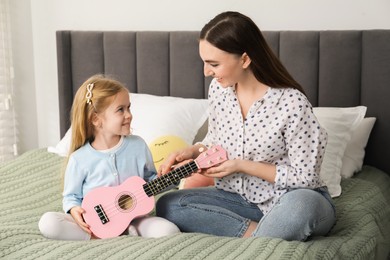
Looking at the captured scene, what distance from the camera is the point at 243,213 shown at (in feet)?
7.20

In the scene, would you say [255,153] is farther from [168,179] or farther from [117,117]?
[117,117]

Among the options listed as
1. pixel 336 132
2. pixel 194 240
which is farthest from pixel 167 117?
pixel 194 240

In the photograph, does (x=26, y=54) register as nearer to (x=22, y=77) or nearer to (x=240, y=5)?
(x=22, y=77)

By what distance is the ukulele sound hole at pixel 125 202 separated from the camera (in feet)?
6.82

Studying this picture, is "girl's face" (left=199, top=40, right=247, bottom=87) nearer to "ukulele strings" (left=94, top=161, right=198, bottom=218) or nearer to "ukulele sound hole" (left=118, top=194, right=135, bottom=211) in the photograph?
"ukulele strings" (left=94, top=161, right=198, bottom=218)

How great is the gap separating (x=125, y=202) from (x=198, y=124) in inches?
35.4

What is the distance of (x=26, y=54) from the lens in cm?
373

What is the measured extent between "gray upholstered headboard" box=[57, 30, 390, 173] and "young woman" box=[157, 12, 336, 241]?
2.53ft

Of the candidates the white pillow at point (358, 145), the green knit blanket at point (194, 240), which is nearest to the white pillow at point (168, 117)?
the green knit blanket at point (194, 240)

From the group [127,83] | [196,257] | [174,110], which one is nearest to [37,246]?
[196,257]

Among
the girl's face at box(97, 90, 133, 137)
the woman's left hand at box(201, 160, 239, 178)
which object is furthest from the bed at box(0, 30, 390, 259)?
the girl's face at box(97, 90, 133, 137)

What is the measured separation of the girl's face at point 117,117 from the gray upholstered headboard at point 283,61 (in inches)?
39.1

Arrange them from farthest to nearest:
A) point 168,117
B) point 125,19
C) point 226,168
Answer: point 125,19 < point 168,117 < point 226,168

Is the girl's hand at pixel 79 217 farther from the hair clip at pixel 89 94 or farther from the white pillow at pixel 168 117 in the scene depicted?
the white pillow at pixel 168 117
